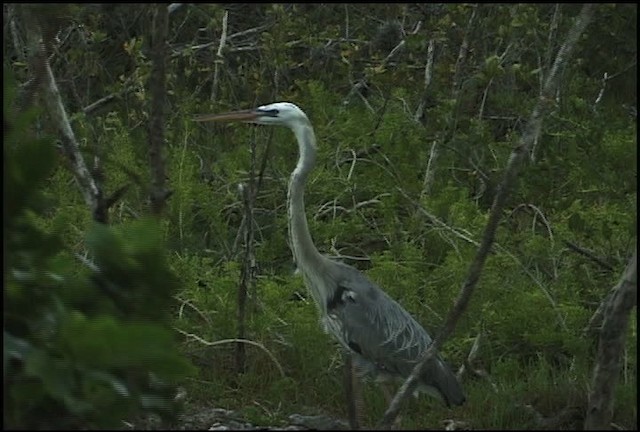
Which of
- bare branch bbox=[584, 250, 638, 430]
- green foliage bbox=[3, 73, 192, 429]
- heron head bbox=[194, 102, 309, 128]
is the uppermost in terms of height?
green foliage bbox=[3, 73, 192, 429]

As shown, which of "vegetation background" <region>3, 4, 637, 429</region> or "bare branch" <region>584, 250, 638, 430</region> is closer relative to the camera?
"vegetation background" <region>3, 4, 637, 429</region>

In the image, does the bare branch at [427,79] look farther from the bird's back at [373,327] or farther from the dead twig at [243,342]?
the dead twig at [243,342]

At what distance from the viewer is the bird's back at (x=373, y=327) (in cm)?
613

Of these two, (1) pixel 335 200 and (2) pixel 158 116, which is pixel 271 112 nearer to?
(1) pixel 335 200

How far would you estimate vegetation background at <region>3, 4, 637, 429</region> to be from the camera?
3.13 m


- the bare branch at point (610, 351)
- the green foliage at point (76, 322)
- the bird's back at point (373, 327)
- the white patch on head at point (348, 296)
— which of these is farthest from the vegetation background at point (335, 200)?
the bare branch at point (610, 351)

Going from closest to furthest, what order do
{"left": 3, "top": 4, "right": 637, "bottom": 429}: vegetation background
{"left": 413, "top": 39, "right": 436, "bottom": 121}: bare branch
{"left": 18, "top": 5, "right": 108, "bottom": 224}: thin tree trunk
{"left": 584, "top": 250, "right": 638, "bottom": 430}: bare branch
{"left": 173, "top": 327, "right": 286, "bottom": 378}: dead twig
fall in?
{"left": 3, "top": 4, "right": 637, "bottom": 429}: vegetation background, {"left": 584, "top": 250, "right": 638, "bottom": 430}: bare branch, {"left": 18, "top": 5, "right": 108, "bottom": 224}: thin tree trunk, {"left": 173, "top": 327, "right": 286, "bottom": 378}: dead twig, {"left": 413, "top": 39, "right": 436, "bottom": 121}: bare branch

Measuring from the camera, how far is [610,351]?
388cm

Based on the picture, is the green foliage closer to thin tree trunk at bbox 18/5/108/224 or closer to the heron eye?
thin tree trunk at bbox 18/5/108/224

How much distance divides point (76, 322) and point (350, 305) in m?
3.54

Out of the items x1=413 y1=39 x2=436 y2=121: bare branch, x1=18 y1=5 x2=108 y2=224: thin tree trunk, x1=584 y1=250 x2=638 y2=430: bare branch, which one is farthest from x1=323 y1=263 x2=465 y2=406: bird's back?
x1=413 y1=39 x2=436 y2=121: bare branch

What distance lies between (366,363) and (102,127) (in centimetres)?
328

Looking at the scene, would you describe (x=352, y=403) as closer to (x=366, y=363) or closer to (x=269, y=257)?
(x=366, y=363)

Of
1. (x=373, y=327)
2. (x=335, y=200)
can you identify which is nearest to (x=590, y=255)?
(x=373, y=327)
